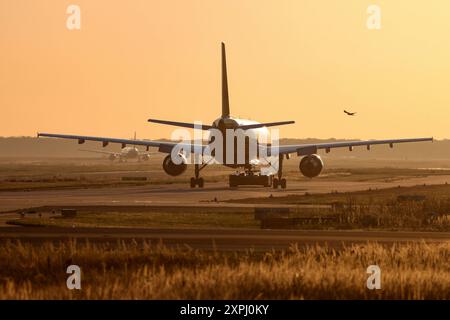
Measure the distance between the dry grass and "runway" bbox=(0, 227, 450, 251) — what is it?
179 inches

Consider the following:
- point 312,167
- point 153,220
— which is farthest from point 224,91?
point 153,220

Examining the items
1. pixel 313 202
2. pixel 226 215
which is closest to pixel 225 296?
pixel 226 215

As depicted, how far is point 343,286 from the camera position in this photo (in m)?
27.0

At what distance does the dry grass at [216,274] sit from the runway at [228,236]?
455 cm

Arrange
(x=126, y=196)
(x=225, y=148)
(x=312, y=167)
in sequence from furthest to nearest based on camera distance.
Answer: (x=312, y=167) → (x=225, y=148) → (x=126, y=196)

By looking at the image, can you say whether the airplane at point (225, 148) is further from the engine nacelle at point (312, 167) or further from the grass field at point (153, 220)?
the grass field at point (153, 220)

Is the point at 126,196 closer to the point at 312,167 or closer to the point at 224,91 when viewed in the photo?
the point at 224,91

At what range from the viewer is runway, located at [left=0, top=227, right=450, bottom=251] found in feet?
135

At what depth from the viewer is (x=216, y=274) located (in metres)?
28.1

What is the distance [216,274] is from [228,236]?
1680 centimetres

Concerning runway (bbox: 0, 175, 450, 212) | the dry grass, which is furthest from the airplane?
the dry grass

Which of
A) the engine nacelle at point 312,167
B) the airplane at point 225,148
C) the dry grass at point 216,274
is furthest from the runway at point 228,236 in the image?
the engine nacelle at point 312,167

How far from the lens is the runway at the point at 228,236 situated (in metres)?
41.3
